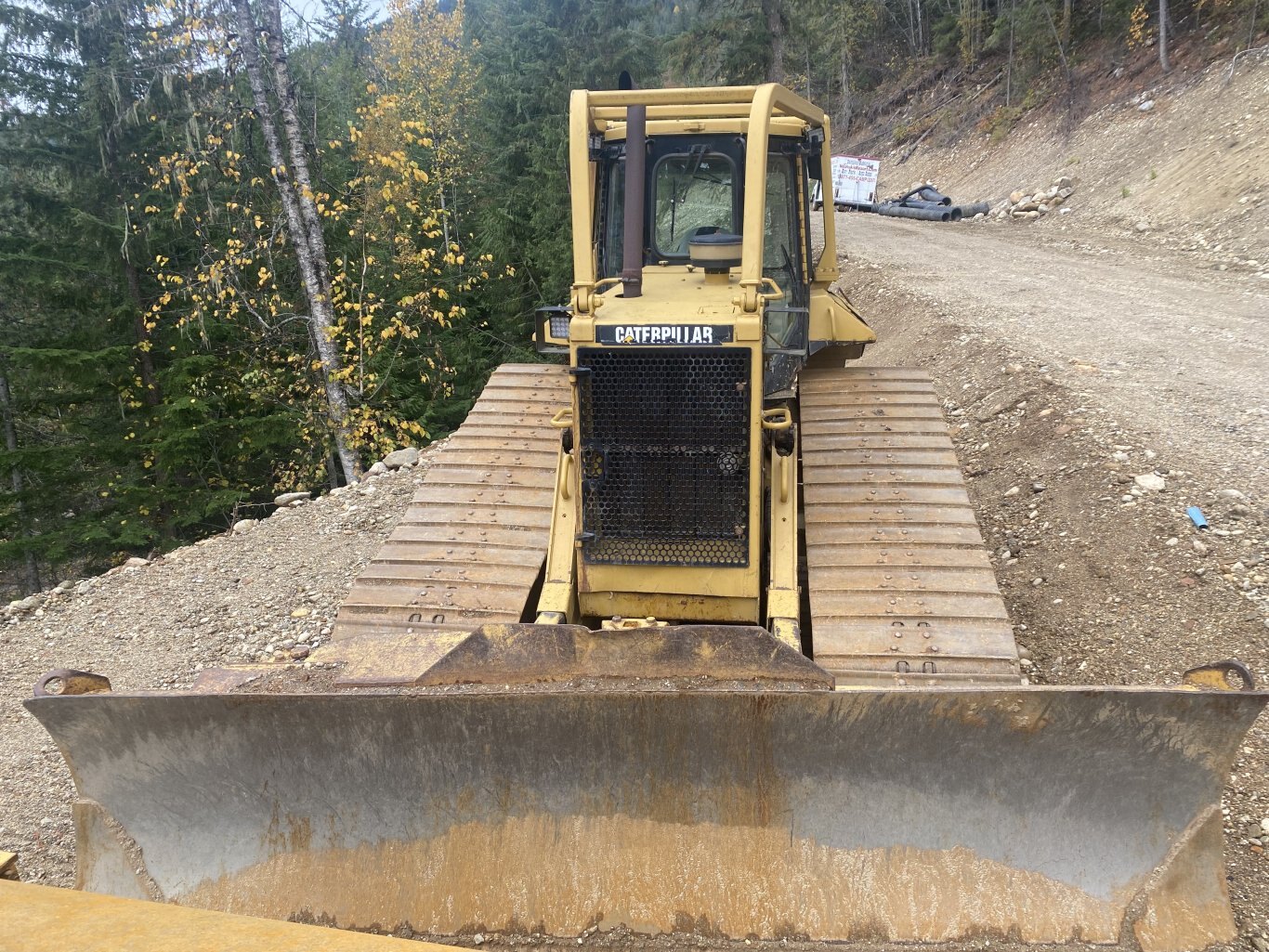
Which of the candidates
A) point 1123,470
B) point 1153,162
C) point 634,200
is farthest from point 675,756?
point 1153,162

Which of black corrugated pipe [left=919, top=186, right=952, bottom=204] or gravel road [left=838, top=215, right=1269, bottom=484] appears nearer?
gravel road [left=838, top=215, right=1269, bottom=484]

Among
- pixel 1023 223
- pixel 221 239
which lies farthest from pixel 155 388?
pixel 1023 223

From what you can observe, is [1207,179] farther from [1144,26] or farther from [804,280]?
[804,280]

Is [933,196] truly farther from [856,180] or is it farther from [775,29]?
[775,29]

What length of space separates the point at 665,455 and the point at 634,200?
3.82ft

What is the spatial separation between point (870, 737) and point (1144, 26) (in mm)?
26594

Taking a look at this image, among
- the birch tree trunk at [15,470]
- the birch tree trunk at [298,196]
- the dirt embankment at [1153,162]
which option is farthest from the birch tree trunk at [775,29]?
the birch tree trunk at [15,470]

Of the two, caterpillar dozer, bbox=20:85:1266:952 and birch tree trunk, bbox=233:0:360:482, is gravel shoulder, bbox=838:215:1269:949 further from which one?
birch tree trunk, bbox=233:0:360:482

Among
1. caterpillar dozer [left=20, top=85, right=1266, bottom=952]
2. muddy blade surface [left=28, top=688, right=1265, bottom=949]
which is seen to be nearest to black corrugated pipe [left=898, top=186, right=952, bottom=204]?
caterpillar dozer [left=20, top=85, right=1266, bottom=952]

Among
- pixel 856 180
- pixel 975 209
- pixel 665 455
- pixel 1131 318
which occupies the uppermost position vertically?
pixel 856 180

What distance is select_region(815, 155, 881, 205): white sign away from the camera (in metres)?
26.0

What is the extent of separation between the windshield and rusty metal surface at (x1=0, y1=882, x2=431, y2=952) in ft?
12.6

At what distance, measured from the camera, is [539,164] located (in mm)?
14586

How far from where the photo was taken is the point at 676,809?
10.6 ft
